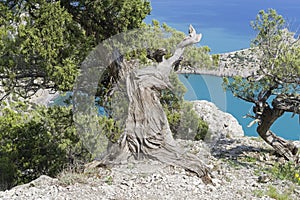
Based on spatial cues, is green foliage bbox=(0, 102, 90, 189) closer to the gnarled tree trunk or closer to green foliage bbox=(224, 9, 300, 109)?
green foliage bbox=(224, 9, 300, 109)

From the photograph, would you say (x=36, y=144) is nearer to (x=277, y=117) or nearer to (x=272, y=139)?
(x=277, y=117)

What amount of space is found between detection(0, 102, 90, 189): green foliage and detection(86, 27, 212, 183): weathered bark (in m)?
1.96

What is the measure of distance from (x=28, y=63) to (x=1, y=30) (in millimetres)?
707

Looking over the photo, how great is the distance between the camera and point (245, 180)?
730 centimetres

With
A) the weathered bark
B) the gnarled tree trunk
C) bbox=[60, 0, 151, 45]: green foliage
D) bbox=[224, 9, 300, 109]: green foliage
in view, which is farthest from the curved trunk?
bbox=[60, 0, 151, 45]: green foliage

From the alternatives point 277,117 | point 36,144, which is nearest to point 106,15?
point 36,144

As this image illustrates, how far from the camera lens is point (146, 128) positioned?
7.12m

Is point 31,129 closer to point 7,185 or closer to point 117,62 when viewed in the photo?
point 7,185

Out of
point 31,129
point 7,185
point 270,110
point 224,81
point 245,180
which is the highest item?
point 224,81

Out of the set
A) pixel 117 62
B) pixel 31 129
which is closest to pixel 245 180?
pixel 117 62

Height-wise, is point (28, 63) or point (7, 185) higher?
point (28, 63)

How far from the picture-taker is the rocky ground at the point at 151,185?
18.5ft

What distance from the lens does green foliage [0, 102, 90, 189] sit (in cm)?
846

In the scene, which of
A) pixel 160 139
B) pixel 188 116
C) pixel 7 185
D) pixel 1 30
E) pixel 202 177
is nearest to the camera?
pixel 1 30
